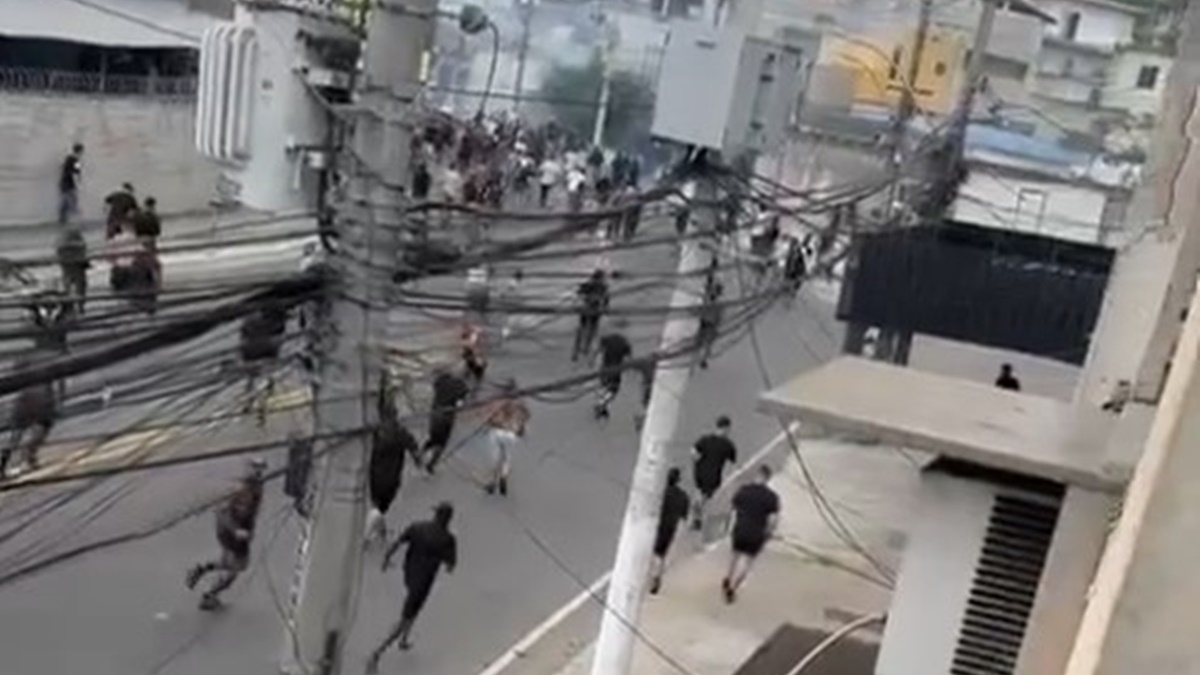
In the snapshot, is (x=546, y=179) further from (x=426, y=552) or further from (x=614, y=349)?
(x=426, y=552)

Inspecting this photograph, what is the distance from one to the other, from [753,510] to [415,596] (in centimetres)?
330

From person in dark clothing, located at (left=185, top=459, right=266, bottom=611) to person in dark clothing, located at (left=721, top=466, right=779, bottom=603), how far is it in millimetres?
3786

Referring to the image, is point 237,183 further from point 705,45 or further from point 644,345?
point 644,345

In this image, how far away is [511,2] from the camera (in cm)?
3512

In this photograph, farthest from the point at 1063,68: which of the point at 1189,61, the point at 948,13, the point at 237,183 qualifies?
the point at 237,183

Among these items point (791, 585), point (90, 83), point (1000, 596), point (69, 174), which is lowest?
point (791, 585)

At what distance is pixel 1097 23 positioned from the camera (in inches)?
2184

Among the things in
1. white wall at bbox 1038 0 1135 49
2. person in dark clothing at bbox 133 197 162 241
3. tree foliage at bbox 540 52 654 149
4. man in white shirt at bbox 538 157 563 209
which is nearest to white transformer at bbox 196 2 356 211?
person in dark clothing at bbox 133 197 162 241

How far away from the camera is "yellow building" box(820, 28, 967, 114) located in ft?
89.7

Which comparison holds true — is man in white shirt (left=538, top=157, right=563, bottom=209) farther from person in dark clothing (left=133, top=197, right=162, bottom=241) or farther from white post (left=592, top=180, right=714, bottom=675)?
white post (left=592, top=180, right=714, bottom=675)

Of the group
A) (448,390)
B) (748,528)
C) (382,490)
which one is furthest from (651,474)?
(748,528)

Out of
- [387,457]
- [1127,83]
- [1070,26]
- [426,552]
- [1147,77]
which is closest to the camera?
[387,457]

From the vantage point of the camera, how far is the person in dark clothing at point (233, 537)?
411 inches

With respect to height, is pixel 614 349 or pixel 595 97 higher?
pixel 595 97
